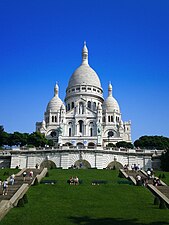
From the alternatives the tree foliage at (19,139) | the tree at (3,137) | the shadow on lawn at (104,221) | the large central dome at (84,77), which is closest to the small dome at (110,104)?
the large central dome at (84,77)

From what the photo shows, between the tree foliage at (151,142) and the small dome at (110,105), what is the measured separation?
1798 centimetres

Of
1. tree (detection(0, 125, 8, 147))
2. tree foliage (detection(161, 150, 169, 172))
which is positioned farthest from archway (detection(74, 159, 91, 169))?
tree (detection(0, 125, 8, 147))

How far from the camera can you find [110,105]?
354 ft

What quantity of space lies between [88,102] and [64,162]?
55.8m

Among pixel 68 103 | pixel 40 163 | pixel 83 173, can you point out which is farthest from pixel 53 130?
pixel 83 173

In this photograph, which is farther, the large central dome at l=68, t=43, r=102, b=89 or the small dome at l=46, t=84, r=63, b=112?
the large central dome at l=68, t=43, r=102, b=89

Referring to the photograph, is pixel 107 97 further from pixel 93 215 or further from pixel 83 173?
pixel 93 215

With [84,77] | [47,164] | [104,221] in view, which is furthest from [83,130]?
[104,221]

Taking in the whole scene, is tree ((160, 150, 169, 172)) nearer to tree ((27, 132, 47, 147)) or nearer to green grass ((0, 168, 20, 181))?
green grass ((0, 168, 20, 181))

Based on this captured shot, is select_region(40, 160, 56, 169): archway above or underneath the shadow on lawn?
above

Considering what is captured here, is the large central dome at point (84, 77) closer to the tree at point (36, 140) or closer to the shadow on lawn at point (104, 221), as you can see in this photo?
the tree at point (36, 140)

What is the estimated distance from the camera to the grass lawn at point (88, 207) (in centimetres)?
1766

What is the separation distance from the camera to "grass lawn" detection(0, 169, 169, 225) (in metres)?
17.7

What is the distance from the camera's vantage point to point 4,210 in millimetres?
19094
